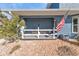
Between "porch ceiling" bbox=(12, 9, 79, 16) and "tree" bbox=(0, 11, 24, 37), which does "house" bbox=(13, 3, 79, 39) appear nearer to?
"porch ceiling" bbox=(12, 9, 79, 16)

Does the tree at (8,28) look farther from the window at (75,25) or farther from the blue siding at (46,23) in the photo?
the window at (75,25)

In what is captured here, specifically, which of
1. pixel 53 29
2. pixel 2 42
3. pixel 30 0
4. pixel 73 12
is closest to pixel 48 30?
pixel 53 29

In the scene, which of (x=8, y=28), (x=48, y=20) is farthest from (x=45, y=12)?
(x=8, y=28)

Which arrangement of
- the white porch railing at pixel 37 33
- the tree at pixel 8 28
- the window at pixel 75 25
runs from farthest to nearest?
the window at pixel 75 25 → the white porch railing at pixel 37 33 → the tree at pixel 8 28

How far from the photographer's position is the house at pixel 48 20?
26.6 ft

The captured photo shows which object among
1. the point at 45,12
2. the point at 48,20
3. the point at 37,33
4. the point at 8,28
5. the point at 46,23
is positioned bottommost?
the point at 37,33

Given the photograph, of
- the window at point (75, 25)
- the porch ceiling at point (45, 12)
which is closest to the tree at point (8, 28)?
the porch ceiling at point (45, 12)

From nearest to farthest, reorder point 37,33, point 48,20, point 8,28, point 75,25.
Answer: point 8,28 → point 37,33 → point 75,25 → point 48,20

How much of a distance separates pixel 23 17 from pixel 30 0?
681 cm

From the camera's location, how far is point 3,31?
5789 mm

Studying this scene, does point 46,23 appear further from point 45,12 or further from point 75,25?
point 75,25

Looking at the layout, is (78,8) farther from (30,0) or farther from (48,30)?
(30,0)

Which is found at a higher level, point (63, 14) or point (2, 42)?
point (63, 14)

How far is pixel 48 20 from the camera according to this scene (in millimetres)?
8703
